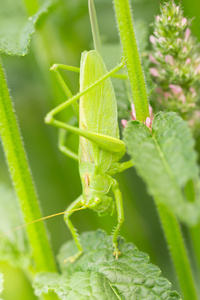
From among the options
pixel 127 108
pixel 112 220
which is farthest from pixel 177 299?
pixel 112 220

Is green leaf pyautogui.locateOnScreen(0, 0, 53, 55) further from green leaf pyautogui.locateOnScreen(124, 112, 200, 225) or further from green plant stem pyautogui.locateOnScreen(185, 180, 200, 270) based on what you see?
green plant stem pyautogui.locateOnScreen(185, 180, 200, 270)

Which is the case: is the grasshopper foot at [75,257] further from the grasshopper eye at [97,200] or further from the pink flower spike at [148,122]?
the pink flower spike at [148,122]

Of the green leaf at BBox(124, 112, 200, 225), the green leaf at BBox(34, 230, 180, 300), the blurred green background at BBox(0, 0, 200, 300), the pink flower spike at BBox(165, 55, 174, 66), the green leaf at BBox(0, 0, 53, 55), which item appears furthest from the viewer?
the blurred green background at BBox(0, 0, 200, 300)

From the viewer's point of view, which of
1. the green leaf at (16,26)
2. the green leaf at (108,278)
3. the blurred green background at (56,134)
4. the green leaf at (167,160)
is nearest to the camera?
the green leaf at (167,160)

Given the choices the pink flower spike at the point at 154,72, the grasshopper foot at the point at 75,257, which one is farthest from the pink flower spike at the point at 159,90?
the grasshopper foot at the point at 75,257

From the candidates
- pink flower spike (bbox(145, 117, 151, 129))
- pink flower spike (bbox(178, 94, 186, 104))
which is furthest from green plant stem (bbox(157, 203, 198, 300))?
pink flower spike (bbox(178, 94, 186, 104))
